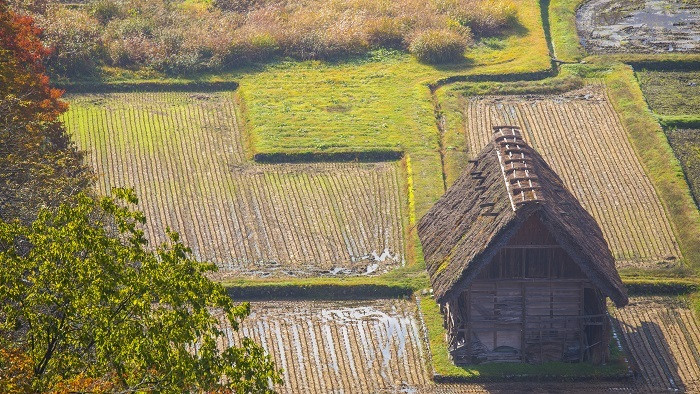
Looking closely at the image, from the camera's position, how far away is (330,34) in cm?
6347

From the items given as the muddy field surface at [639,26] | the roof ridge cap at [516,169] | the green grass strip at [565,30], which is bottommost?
the muddy field surface at [639,26]

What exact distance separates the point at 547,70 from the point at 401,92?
25.9ft

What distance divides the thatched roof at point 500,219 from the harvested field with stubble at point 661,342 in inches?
110

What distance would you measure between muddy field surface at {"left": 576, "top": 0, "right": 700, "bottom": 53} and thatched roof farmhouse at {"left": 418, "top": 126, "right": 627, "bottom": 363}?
85.9ft

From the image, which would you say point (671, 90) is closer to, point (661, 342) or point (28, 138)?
point (661, 342)

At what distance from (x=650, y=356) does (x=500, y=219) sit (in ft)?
23.8

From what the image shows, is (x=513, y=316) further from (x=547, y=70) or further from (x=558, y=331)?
(x=547, y=70)

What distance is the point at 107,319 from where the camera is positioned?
24.8 meters

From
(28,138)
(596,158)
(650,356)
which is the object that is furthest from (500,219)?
(596,158)

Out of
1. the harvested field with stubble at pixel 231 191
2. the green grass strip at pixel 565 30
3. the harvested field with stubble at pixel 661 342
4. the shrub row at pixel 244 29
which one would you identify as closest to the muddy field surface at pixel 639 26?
the green grass strip at pixel 565 30

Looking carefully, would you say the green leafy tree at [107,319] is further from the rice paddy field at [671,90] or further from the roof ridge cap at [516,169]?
the rice paddy field at [671,90]

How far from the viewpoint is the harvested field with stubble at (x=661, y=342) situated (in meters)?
37.0

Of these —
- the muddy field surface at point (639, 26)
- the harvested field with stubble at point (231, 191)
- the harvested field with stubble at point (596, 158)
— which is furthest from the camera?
the muddy field surface at point (639, 26)

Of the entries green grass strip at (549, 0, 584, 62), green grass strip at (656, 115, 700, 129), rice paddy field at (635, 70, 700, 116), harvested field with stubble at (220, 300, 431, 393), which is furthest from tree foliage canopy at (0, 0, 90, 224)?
rice paddy field at (635, 70, 700, 116)
